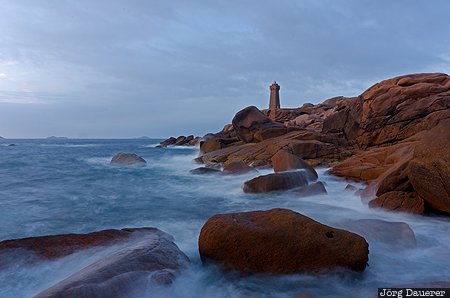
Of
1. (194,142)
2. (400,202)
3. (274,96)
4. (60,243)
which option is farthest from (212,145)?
(274,96)

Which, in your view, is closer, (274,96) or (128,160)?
(128,160)

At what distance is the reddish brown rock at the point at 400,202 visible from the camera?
7.51 metres

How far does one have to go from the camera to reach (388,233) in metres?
5.65

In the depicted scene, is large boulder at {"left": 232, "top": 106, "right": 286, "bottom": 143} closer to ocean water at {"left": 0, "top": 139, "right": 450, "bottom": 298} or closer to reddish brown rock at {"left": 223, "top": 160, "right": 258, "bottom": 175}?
reddish brown rock at {"left": 223, "top": 160, "right": 258, "bottom": 175}

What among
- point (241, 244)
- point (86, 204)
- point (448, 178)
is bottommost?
point (86, 204)

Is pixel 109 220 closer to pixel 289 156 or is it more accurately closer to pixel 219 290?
pixel 219 290

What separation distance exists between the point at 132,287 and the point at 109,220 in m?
5.35

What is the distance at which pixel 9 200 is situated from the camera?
37.4 ft

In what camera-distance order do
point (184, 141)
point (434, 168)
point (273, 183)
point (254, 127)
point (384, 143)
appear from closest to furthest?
point (434, 168) < point (273, 183) < point (384, 143) < point (254, 127) < point (184, 141)

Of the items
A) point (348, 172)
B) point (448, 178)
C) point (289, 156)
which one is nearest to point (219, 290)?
point (448, 178)

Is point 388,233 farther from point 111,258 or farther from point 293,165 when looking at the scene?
point 293,165

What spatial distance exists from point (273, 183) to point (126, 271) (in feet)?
24.5

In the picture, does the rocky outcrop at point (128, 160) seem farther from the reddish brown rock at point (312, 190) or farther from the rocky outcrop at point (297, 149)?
the reddish brown rock at point (312, 190)

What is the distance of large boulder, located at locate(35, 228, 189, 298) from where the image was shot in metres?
3.38
